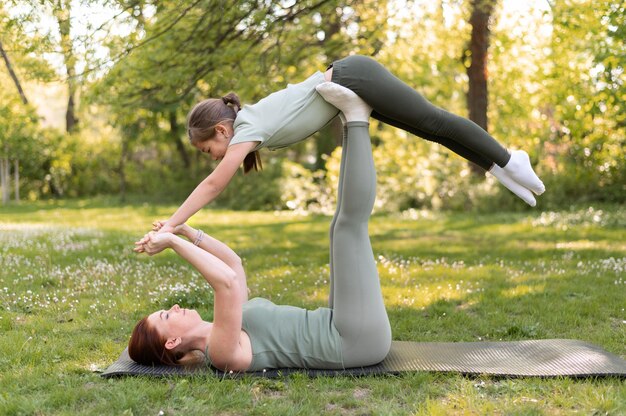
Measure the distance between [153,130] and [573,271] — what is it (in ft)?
69.9

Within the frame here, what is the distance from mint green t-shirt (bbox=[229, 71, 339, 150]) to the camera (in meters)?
4.36

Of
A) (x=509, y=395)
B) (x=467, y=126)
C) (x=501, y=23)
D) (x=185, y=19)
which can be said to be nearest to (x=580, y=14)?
(x=185, y=19)

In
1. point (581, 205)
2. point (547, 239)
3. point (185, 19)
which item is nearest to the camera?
point (185, 19)

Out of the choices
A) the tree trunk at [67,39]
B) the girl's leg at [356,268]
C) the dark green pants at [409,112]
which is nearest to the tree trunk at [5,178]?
the tree trunk at [67,39]

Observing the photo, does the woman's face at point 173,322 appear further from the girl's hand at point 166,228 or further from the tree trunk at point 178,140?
the tree trunk at point 178,140

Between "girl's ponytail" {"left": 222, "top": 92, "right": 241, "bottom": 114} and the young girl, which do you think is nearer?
the young girl

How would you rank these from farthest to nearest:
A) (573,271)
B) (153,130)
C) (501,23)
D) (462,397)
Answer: (153,130) < (501,23) < (573,271) < (462,397)

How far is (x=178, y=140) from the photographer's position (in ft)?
87.2

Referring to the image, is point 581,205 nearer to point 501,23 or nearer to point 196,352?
point 501,23

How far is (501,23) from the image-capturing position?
23.5 m

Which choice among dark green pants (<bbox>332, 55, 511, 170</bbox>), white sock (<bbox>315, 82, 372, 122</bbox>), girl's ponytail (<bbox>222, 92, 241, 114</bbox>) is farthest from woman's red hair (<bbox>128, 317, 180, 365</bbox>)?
dark green pants (<bbox>332, 55, 511, 170</bbox>)

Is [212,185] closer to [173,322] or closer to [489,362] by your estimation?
[173,322]

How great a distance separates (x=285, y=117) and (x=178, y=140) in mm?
22850

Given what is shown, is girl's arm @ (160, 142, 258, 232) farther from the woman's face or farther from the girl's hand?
the woman's face
